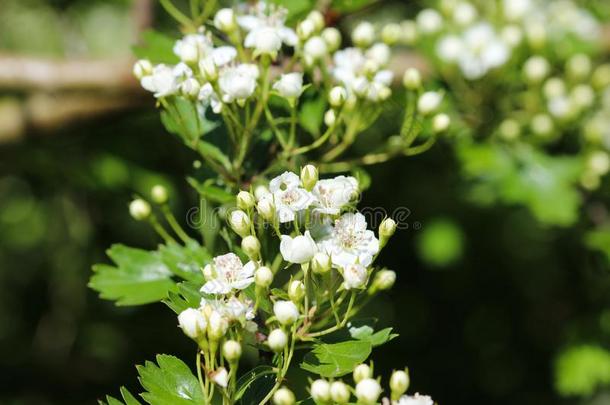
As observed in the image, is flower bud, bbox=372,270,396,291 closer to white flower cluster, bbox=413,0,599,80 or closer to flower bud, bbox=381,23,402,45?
flower bud, bbox=381,23,402,45

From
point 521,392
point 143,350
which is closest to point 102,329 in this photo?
point 143,350

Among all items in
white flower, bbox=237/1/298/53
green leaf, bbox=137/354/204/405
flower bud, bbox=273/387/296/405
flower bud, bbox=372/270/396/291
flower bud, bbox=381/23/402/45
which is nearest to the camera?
flower bud, bbox=273/387/296/405

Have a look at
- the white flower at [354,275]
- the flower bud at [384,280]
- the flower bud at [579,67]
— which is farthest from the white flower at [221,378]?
the flower bud at [579,67]

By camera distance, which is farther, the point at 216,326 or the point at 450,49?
the point at 450,49

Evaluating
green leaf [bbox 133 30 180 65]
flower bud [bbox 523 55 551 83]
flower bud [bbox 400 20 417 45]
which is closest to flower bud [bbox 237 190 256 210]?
green leaf [bbox 133 30 180 65]

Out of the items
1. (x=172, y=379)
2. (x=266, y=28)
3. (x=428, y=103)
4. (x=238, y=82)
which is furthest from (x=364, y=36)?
(x=172, y=379)

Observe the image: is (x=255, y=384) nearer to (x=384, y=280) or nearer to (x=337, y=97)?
(x=384, y=280)
